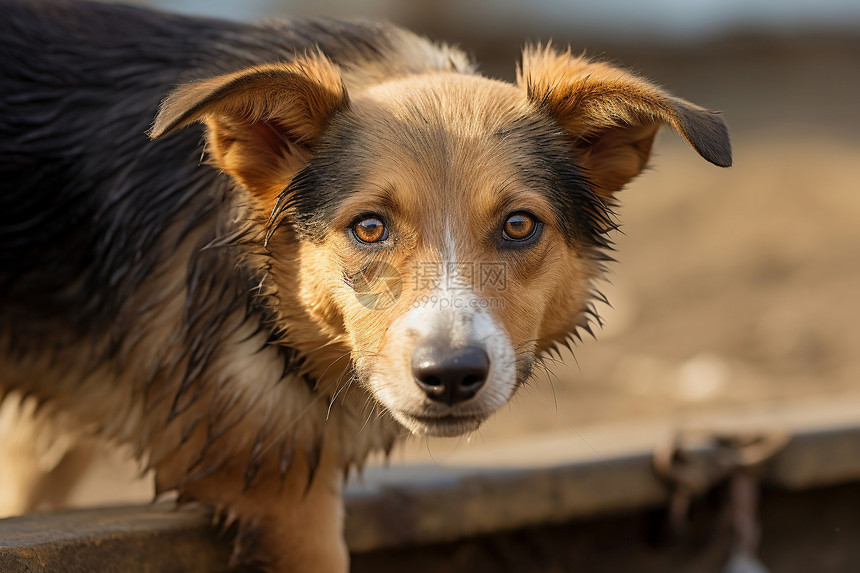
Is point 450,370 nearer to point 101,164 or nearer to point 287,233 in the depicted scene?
point 287,233

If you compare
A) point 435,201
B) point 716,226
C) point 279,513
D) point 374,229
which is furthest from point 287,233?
point 716,226

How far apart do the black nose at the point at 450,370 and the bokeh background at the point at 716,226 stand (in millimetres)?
621

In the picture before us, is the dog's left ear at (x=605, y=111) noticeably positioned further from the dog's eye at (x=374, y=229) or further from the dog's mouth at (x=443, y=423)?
the dog's mouth at (x=443, y=423)

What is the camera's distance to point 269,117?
2686 mm

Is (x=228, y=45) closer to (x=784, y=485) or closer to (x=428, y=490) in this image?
(x=428, y=490)

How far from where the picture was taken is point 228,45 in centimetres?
326

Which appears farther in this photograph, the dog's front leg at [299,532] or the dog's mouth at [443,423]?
the dog's front leg at [299,532]

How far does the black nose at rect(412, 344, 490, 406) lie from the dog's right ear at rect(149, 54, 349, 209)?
2.50 feet

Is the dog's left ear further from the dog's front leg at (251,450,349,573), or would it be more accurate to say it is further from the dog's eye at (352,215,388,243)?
the dog's front leg at (251,450,349,573)

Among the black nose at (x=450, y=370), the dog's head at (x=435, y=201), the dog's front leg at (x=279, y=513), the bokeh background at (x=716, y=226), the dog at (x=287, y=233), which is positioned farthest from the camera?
the bokeh background at (x=716, y=226)

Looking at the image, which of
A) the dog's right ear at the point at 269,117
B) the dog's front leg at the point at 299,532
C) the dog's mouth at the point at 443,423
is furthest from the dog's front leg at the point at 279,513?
the dog's right ear at the point at 269,117

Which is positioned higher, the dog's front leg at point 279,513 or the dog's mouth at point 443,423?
the dog's mouth at point 443,423

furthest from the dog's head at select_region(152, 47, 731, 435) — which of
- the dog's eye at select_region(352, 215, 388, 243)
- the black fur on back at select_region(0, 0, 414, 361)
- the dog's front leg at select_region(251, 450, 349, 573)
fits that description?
the dog's front leg at select_region(251, 450, 349, 573)

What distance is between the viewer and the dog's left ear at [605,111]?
103 inches
